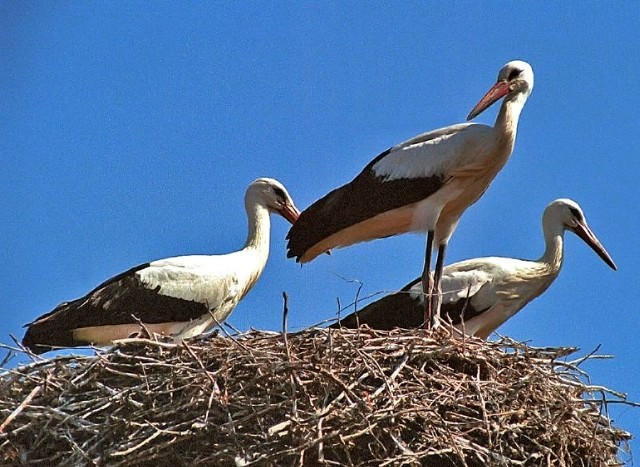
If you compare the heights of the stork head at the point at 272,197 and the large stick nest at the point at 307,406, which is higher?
the stork head at the point at 272,197

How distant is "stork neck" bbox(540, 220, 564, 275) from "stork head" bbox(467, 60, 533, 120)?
3.37 ft

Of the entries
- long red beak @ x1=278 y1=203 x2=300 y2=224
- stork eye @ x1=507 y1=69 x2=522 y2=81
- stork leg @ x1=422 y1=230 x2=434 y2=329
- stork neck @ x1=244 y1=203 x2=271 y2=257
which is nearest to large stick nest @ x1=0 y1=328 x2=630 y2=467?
stork leg @ x1=422 y1=230 x2=434 y2=329

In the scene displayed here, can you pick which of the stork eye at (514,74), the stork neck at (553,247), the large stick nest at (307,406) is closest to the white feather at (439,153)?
the stork eye at (514,74)

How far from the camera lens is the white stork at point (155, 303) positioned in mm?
7953

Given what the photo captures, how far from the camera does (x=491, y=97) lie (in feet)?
25.8

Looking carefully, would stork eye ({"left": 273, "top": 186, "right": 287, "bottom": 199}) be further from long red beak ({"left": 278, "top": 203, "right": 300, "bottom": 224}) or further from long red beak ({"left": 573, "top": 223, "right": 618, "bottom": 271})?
long red beak ({"left": 573, "top": 223, "right": 618, "bottom": 271})

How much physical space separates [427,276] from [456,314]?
31 cm

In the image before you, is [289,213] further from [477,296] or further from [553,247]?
[553,247]

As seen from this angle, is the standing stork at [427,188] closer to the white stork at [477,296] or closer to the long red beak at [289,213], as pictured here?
the white stork at [477,296]

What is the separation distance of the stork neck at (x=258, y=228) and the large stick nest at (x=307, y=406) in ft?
7.02

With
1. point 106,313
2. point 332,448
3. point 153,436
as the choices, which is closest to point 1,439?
point 153,436

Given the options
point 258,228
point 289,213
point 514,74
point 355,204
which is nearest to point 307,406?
point 355,204

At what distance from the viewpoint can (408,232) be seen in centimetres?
806

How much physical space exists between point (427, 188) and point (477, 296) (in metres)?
0.75
